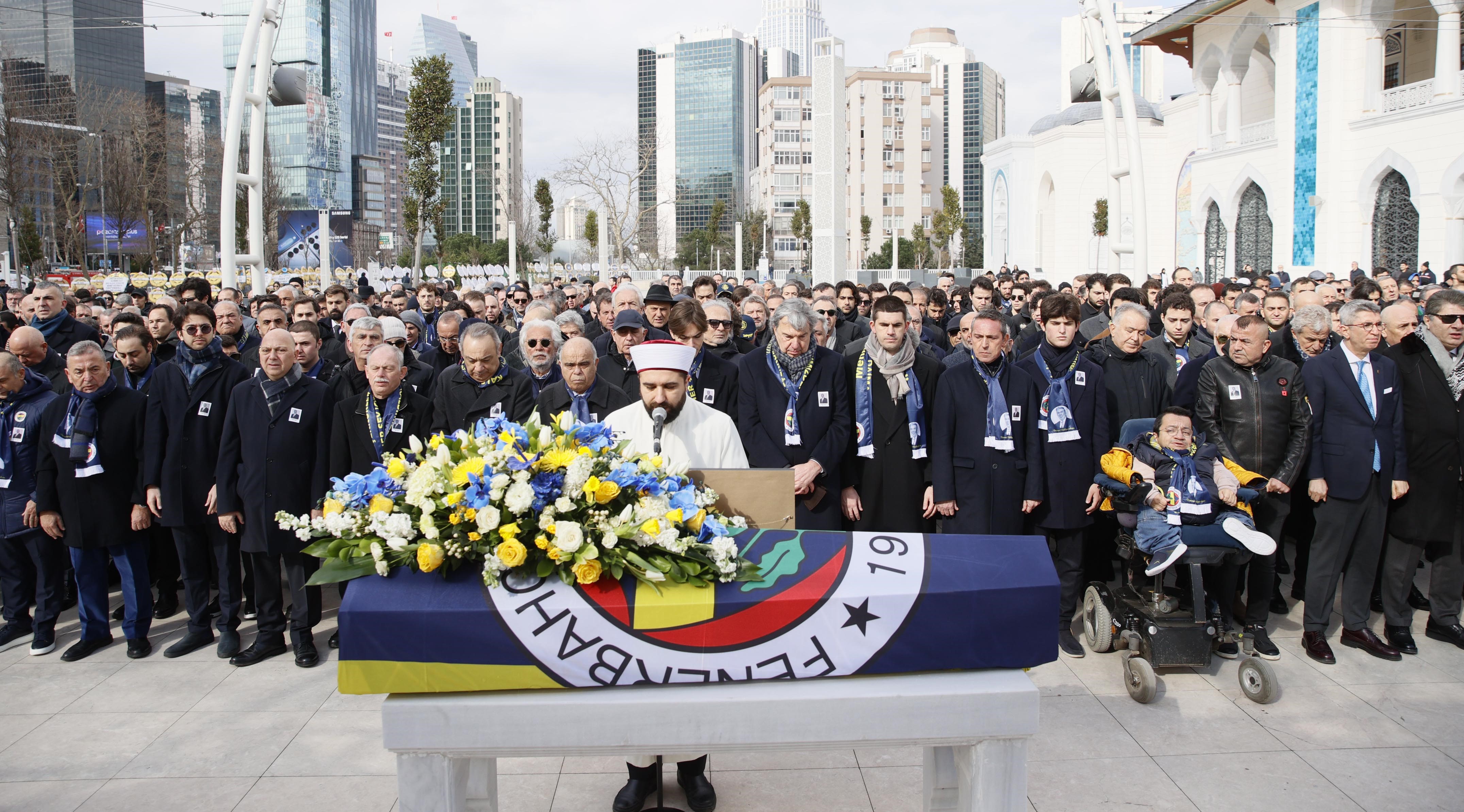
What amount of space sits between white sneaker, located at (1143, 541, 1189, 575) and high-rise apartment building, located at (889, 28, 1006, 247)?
106m

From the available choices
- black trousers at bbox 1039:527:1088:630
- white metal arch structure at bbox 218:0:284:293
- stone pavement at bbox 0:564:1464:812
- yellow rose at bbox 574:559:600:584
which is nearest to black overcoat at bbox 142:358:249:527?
stone pavement at bbox 0:564:1464:812

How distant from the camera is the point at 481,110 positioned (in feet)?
462

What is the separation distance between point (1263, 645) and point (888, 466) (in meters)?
2.36

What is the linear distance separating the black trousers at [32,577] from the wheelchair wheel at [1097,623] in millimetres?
6381

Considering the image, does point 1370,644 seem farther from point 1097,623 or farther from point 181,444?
point 181,444

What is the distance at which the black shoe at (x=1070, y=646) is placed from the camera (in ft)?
19.7

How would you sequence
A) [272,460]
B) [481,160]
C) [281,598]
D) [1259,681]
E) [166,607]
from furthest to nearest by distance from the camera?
[481,160] → [166,607] → [281,598] → [272,460] → [1259,681]

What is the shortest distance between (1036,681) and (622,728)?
353 centimetres

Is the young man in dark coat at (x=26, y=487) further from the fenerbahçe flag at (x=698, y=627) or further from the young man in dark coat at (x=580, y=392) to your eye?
the fenerbahçe flag at (x=698, y=627)

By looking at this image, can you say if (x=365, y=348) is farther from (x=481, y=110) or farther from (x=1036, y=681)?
(x=481, y=110)

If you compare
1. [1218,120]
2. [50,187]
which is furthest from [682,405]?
[50,187]

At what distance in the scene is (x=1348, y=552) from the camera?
607 cm

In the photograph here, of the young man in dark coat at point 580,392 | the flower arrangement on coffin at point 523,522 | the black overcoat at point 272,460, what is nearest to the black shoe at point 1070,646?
the young man in dark coat at point 580,392

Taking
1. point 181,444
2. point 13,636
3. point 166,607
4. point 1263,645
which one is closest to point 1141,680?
point 1263,645
